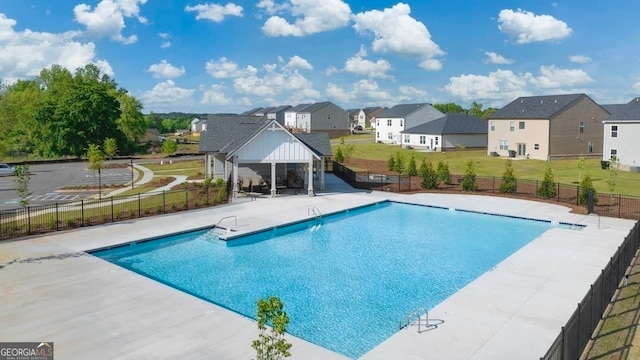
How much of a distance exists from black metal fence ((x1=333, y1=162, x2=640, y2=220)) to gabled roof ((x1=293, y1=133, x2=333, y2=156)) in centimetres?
442

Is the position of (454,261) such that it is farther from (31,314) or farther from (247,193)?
(247,193)

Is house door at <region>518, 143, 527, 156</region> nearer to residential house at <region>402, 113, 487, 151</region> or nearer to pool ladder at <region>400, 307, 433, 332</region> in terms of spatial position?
residential house at <region>402, 113, 487, 151</region>

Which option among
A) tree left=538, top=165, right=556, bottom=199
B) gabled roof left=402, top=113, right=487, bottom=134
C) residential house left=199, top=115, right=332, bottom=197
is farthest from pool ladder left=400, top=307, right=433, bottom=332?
→ gabled roof left=402, top=113, right=487, bottom=134

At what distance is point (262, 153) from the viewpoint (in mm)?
32625

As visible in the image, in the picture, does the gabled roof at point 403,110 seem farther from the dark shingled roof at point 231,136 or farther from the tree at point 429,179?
the dark shingled roof at point 231,136

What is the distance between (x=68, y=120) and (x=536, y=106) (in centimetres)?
6854

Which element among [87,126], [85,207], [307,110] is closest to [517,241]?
[85,207]

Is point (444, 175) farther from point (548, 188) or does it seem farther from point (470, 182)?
point (548, 188)

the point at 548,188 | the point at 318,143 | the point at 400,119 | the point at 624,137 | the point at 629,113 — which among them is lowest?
the point at 548,188

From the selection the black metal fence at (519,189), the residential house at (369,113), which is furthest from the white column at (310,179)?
the residential house at (369,113)

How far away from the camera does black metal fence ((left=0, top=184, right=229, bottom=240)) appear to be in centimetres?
2312

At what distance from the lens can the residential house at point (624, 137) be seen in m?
45.2

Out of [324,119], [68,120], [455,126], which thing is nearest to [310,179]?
[455,126]

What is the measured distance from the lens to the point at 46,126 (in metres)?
75.4
